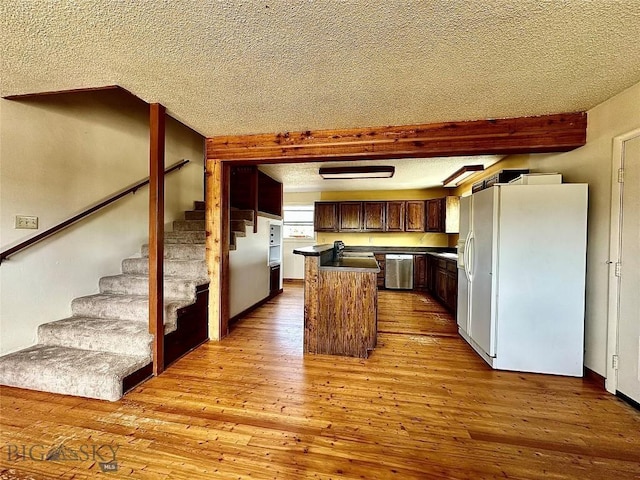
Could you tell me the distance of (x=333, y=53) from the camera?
1.77 m

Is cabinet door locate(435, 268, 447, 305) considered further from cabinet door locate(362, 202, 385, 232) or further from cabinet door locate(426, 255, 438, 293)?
cabinet door locate(362, 202, 385, 232)

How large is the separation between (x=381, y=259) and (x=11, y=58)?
613 cm

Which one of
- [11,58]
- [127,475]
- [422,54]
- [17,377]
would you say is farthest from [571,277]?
[17,377]

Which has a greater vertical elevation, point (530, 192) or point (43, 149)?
point (43, 149)

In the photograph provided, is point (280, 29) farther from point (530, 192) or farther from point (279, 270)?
point (279, 270)

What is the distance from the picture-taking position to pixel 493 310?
275 centimetres

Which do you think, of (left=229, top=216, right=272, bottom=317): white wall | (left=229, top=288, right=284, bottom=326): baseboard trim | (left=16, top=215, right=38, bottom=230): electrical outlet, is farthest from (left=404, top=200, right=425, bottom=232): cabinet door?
(left=16, top=215, right=38, bottom=230): electrical outlet

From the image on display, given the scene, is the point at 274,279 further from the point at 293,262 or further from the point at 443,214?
the point at 443,214

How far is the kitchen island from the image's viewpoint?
3039 millimetres

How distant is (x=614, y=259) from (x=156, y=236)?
12.7 ft

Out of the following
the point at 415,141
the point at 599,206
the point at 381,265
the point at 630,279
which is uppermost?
the point at 415,141

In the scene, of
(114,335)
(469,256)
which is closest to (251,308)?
(114,335)

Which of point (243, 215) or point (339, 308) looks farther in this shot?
point (243, 215)

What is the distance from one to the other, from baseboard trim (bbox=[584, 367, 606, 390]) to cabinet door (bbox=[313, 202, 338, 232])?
5.14 meters
